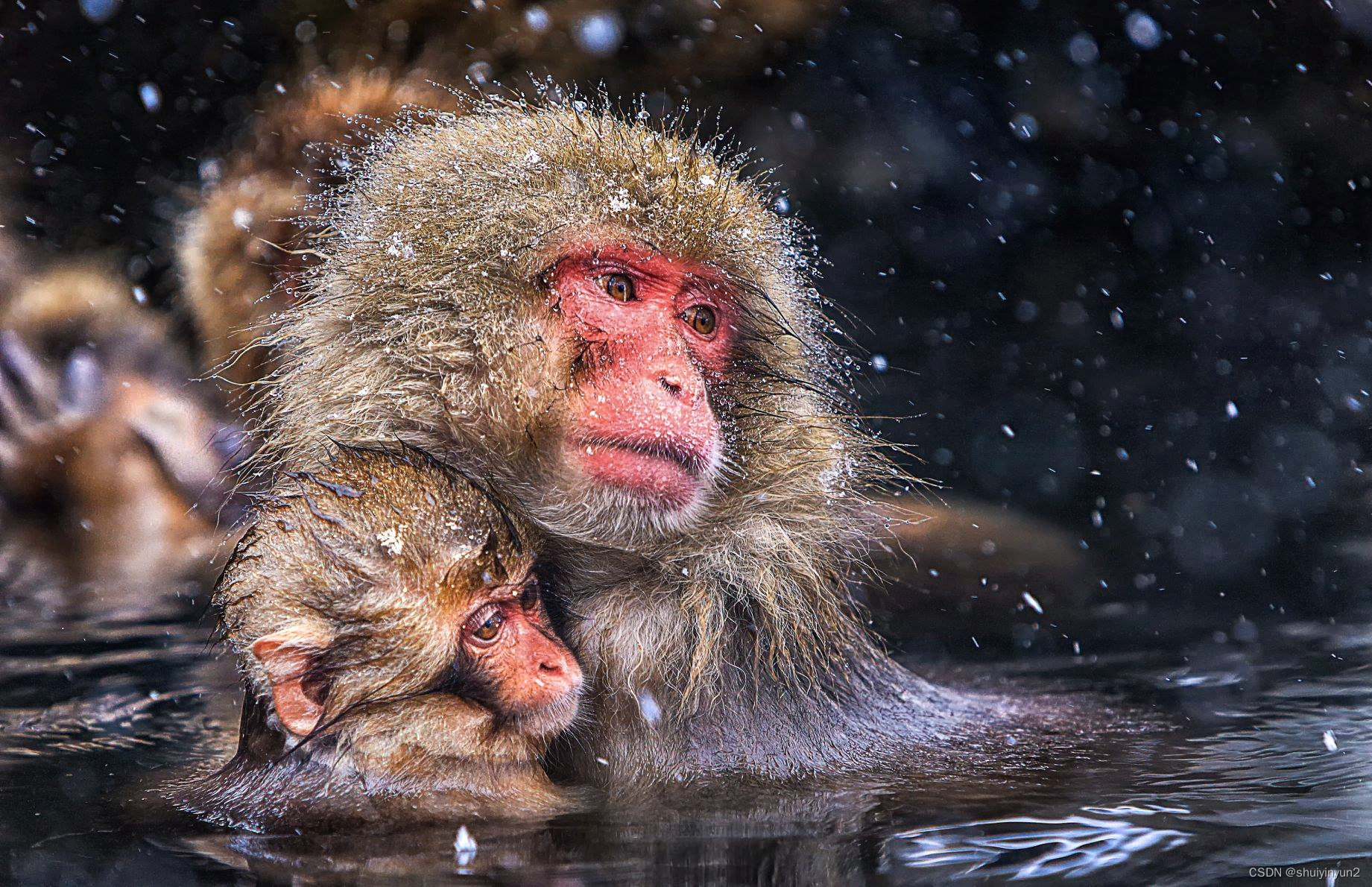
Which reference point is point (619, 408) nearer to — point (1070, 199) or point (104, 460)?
point (104, 460)

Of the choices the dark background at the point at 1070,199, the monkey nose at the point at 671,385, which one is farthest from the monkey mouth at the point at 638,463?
the dark background at the point at 1070,199

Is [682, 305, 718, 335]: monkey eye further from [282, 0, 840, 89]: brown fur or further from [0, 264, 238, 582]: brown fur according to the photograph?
[0, 264, 238, 582]: brown fur

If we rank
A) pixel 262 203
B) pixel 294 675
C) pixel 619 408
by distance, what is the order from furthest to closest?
pixel 262 203, pixel 619 408, pixel 294 675

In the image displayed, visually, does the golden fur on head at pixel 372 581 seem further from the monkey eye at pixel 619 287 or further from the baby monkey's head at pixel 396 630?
the monkey eye at pixel 619 287

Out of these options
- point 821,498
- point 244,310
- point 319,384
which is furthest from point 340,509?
point 244,310

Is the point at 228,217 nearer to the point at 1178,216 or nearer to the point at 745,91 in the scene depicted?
the point at 745,91

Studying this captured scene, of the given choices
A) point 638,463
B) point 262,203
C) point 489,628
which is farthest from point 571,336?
point 262,203
